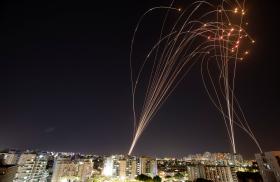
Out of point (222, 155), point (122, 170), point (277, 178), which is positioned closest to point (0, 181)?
point (122, 170)

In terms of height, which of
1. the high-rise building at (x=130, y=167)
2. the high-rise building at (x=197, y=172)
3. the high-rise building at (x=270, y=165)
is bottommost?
the high-rise building at (x=270, y=165)

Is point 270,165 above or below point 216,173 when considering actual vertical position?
below

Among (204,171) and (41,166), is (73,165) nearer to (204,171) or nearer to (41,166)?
(41,166)

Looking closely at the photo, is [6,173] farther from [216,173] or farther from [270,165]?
[216,173]

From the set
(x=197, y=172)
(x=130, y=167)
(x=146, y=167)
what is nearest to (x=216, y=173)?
(x=197, y=172)

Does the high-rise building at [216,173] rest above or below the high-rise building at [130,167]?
below

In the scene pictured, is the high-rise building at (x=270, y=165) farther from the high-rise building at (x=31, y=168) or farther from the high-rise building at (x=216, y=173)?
the high-rise building at (x=31, y=168)

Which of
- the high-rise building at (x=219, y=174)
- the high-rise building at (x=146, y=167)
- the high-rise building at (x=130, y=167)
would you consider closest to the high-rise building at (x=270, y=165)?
the high-rise building at (x=219, y=174)
